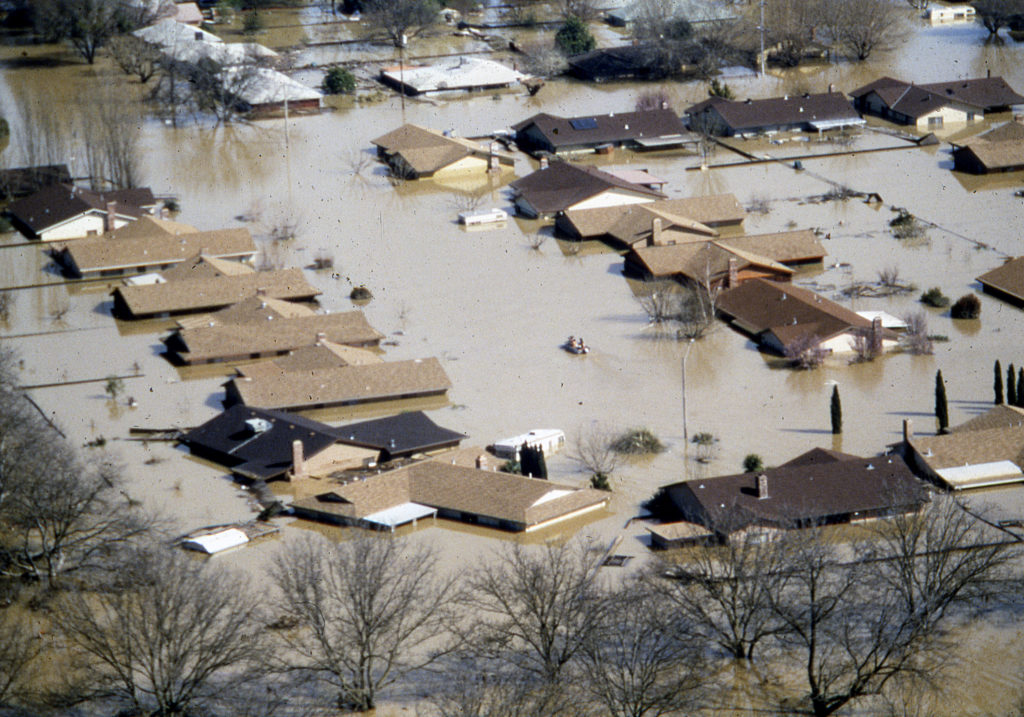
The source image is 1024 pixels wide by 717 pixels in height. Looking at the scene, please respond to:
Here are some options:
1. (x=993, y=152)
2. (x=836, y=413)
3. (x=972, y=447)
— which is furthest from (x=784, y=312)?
(x=993, y=152)

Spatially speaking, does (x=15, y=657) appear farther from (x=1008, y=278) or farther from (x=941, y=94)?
(x=941, y=94)

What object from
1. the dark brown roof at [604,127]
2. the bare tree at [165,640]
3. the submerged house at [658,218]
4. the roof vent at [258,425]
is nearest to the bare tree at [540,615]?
the bare tree at [165,640]

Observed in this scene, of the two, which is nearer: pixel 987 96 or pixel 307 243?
pixel 307 243

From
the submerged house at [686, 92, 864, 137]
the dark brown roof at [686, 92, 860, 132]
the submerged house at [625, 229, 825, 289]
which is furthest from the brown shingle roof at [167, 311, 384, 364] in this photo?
the dark brown roof at [686, 92, 860, 132]

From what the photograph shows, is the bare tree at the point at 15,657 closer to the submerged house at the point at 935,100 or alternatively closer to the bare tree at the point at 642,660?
the bare tree at the point at 642,660

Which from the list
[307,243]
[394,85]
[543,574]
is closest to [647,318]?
[307,243]

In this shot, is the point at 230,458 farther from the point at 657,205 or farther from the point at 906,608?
the point at 657,205

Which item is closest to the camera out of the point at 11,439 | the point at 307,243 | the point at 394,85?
the point at 11,439
